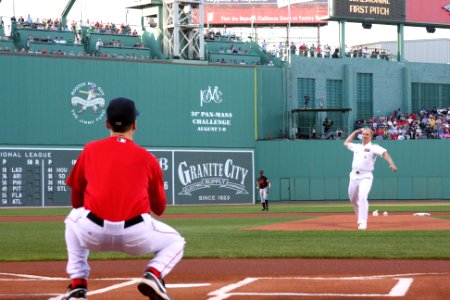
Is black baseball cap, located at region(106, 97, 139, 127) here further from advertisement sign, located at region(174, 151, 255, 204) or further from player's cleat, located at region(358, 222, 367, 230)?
advertisement sign, located at region(174, 151, 255, 204)

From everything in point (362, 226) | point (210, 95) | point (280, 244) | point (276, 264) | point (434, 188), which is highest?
point (210, 95)

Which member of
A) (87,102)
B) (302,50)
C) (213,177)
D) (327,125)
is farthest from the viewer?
(302,50)

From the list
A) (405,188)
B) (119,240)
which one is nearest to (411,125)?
(405,188)

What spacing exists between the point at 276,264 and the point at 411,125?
45.1 metres

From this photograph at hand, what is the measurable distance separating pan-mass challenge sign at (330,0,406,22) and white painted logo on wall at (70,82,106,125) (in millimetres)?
18610

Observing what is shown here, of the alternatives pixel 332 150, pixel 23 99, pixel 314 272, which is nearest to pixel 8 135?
pixel 23 99

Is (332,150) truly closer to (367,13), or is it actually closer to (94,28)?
(367,13)

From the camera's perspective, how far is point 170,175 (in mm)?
47719

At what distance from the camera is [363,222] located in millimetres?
19641

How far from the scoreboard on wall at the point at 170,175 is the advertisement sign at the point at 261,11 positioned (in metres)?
28.8

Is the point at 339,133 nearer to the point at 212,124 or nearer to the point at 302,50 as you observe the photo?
the point at 302,50

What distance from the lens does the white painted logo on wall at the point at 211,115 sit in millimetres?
48469

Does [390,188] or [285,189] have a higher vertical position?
[285,189]

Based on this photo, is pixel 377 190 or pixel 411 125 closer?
pixel 377 190
